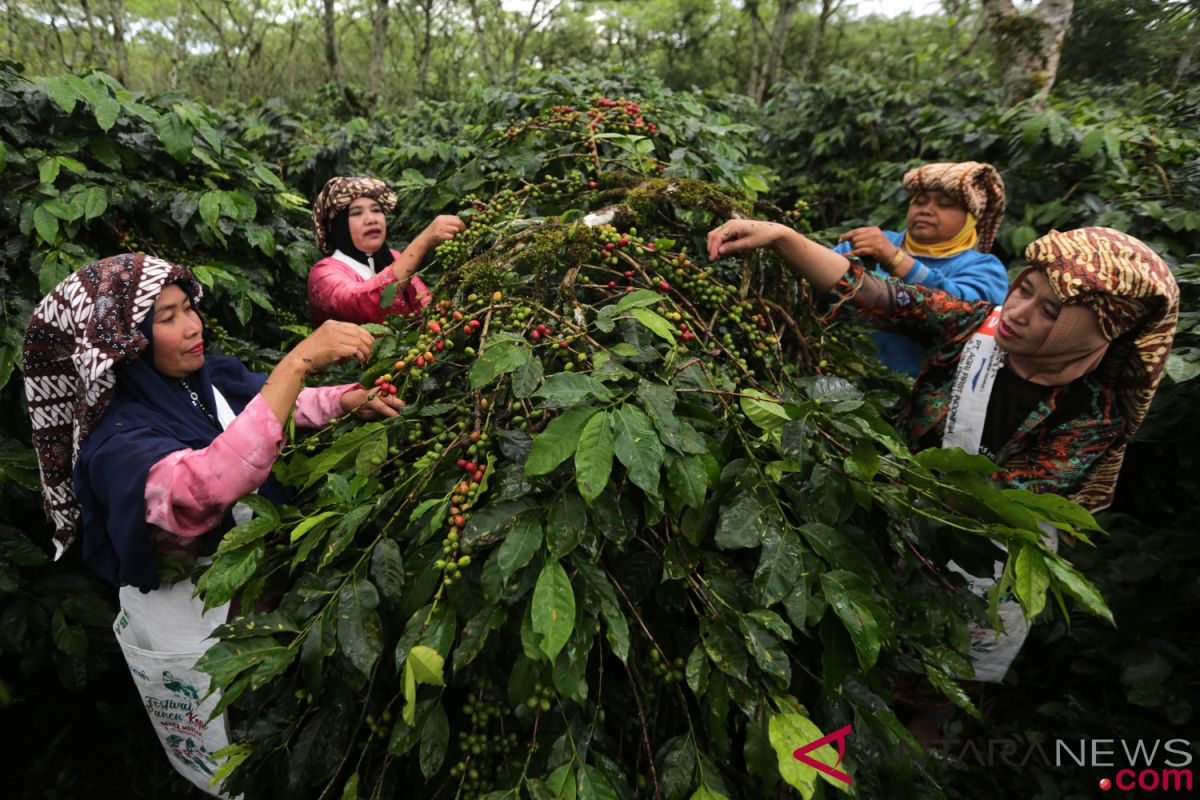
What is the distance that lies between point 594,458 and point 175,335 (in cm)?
136

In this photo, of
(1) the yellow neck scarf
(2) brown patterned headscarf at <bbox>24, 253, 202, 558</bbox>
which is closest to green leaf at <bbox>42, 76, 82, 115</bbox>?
(2) brown patterned headscarf at <bbox>24, 253, 202, 558</bbox>

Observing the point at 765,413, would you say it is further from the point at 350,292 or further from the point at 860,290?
the point at 350,292

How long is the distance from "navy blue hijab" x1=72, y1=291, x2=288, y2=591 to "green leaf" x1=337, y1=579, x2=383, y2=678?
74 cm

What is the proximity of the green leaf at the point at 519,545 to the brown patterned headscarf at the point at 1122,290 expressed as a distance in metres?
1.61

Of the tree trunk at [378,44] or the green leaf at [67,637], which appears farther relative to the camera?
the tree trunk at [378,44]

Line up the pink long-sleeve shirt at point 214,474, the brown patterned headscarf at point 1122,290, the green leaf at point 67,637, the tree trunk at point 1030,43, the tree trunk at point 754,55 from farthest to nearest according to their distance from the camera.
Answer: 1. the tree trunk at point 754,55
2. the tree trunk at point 1030,43
3. the green leaf at point 67,637
4. the brown patterned headscarf at point 1122,290
5. the pink long-sleeve shirt at point 214,474

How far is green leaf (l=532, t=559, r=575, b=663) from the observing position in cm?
105

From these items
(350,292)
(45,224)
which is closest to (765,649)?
(350,292)

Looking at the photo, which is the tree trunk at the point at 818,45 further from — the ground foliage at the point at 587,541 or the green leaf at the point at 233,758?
the green leaf at the point at 233,758

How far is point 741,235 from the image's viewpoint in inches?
72.1

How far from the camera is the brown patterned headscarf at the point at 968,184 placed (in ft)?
8.87

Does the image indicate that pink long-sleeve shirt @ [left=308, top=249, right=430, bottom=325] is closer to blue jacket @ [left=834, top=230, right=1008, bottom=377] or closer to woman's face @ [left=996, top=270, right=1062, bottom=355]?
blue jacket @ [left=834, top=230, right=1008, bottom=377]

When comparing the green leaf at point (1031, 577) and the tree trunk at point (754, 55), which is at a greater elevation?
the tree trunk at point (754, 55)

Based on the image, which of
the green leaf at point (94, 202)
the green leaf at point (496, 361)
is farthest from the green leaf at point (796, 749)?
the green leaf at point (94, 202)
